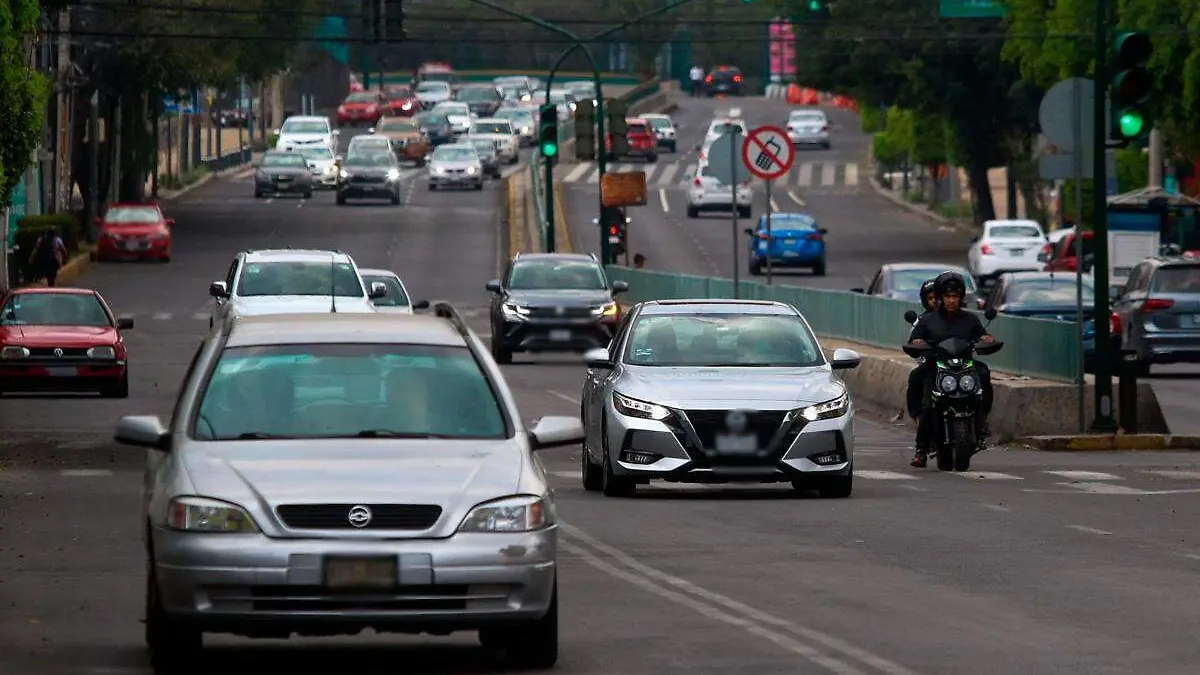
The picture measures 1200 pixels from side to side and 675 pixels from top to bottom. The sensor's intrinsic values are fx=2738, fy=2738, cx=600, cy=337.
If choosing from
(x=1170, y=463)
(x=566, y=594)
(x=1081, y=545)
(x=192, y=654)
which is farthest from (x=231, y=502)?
(x=1170, y=463)

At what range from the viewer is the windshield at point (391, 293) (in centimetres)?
3788

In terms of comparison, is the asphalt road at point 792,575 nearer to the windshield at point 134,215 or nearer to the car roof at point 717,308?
the car roof at point 717,308

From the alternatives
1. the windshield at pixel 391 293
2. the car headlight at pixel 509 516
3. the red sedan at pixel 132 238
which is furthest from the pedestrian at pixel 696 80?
the car headlight at pixel 509 516

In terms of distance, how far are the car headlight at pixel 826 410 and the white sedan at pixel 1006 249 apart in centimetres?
4177

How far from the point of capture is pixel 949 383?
2188 cm

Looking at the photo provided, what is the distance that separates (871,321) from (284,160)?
57.4 meters

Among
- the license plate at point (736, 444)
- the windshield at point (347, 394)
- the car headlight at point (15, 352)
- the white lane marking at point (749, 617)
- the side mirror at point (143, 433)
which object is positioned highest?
the windshield at point (347, 394)

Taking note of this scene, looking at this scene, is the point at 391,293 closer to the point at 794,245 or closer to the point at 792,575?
the point at 792,575

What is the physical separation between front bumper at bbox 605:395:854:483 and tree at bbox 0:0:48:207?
1291 centimetres

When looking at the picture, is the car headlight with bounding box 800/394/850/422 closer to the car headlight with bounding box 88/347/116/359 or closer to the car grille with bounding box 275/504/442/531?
the car grille with bounding box 275/504/442/531

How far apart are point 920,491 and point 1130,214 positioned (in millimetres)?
34545

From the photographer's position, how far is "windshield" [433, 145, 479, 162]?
9369 centimetres

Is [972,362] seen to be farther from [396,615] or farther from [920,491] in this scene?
[396,615]

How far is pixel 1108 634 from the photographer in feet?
39.1
